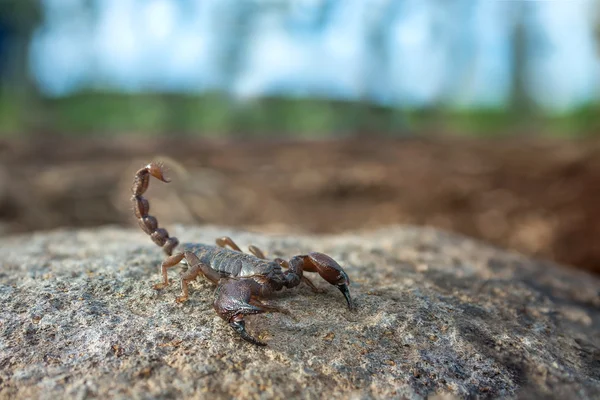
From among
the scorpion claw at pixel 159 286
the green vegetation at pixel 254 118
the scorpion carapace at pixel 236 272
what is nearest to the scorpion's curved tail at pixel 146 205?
the scorpion carapace at pixel 236 272

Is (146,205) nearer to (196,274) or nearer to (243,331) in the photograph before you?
(196,274)

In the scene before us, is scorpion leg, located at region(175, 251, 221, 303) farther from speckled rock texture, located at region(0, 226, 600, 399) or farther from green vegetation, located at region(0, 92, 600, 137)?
green vegetation, located at region(0, 92, 600, 137)

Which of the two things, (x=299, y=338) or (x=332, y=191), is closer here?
(x=299, y=338)

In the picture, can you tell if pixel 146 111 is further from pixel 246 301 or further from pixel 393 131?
pixel 246 301

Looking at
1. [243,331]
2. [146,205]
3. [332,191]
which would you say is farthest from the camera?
[332,191]

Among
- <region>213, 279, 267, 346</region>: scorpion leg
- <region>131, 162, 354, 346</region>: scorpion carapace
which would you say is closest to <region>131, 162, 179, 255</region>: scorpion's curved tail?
<region>131, 162, 354, 346</region>: scorpion carapace

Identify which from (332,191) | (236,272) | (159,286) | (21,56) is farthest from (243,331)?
(21,56)

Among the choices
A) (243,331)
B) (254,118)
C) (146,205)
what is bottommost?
(254,118)
